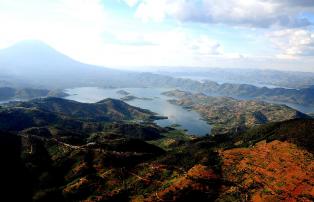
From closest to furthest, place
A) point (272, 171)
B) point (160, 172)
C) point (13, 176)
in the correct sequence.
Answer: point (272, 171)
point (160, 172)
point (13, 176)

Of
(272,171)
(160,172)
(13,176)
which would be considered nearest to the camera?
(272,171)

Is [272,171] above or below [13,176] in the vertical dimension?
above

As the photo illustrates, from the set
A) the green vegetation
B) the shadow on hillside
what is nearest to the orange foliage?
the green vegetation

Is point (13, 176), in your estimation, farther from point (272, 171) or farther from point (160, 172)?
point (272, 171)

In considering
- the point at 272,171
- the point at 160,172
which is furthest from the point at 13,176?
the point at 272,171

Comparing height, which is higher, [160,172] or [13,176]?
[160,172]

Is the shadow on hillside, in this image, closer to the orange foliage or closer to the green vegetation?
the green vegetation

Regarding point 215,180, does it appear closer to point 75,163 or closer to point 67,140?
point 75,163

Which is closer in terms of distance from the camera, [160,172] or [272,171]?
[272,171]

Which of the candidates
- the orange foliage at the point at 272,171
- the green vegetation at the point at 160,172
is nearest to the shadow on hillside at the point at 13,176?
the green vegetation at the point at 160,172

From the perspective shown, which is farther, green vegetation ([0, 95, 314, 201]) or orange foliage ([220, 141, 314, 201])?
green vegetation ([0, 95, 314, 201])

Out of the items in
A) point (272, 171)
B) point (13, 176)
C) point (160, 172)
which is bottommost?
point (13, 176)

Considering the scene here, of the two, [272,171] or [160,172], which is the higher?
[272,171]
